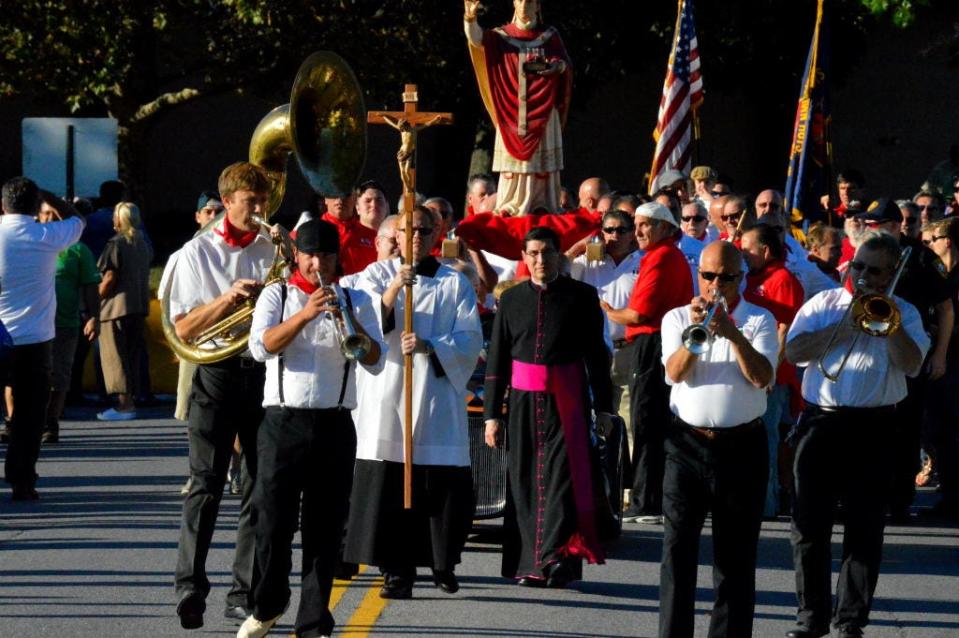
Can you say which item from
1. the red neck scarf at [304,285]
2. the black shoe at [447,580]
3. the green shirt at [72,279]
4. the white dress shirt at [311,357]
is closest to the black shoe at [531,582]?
the black shoe at [447,580]

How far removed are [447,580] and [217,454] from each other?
1602 millimetres

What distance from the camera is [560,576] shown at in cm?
959

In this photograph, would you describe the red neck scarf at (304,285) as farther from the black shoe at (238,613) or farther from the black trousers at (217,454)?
the black shoe at (238,613)

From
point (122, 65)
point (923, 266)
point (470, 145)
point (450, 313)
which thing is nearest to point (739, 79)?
point (470, 145)

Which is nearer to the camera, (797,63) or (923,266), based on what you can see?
(923,266)

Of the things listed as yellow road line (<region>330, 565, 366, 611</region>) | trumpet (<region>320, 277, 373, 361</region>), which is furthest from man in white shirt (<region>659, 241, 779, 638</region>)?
yellow road line (<region>330, 565, 366, 611</region>)

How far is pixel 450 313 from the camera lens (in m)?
9.28

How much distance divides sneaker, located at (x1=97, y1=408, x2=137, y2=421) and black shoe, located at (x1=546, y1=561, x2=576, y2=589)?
8.16 meters

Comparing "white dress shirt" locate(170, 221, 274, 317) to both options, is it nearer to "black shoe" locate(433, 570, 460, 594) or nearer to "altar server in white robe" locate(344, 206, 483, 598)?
"altar server in white robe" locate(344, 206, 483, 598)

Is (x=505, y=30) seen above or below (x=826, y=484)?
above

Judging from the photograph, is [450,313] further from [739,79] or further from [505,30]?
[739,79]

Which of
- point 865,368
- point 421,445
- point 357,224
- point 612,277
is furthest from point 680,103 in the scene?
point 865,368

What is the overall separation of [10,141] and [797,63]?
1421 centimetres

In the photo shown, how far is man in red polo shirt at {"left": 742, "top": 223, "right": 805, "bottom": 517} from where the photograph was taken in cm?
1107
